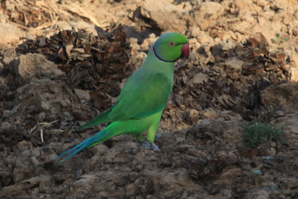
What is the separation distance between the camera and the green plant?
4.16 meters

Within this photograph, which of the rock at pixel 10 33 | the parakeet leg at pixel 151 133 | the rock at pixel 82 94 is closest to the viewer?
the parakeet leg at pixel 151 133

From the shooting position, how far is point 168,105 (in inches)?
223

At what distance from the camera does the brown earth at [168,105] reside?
3.69m

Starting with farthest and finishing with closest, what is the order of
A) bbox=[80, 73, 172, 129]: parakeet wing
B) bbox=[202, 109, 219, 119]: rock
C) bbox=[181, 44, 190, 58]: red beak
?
bbox=[202, 109, 219, 119]: rock
bbox=[181, 44, 190, 58]: red beak
bbox=[80, 73, 172, 129]: parakeet wing

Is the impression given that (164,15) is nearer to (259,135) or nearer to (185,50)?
(185,50)

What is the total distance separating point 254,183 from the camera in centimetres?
354

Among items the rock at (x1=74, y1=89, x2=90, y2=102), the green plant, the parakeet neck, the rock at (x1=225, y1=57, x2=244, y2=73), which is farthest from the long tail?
the rock at (x1=225, y1=57, x2=244, y2=73)

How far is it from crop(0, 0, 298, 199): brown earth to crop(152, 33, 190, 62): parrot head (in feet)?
2.22

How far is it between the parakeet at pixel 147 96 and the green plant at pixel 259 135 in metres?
0.78

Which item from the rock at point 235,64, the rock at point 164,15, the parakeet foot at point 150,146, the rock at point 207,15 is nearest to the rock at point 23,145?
the parakeet foot at point 150,146

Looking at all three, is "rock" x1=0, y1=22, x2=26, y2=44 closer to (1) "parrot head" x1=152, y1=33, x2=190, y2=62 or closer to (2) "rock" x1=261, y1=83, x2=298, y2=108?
(1) "parrot head" x1=152, y1=33, x2=190, y2=62

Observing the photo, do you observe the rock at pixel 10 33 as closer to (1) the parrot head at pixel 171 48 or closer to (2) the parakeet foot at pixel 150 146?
(1) the parrot head at pixel 171 48

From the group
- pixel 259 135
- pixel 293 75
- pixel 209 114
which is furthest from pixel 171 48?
pixel 293 75

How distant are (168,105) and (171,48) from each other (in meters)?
1.27
